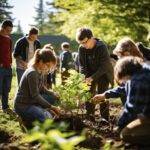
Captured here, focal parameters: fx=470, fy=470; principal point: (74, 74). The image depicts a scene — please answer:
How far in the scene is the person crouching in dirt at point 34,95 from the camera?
24.9 ft

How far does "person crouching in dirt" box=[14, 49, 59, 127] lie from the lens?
7590 millimetres

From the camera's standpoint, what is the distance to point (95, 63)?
364 inches

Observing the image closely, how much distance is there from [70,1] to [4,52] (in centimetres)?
1091

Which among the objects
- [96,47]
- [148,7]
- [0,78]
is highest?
[148,7]

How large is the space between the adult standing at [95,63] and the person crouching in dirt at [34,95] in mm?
1279

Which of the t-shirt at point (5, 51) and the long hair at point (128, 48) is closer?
the long hair at point (128, 48)

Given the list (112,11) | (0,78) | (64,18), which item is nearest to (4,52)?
(0,78)

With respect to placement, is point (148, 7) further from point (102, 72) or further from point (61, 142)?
point (61, 142)

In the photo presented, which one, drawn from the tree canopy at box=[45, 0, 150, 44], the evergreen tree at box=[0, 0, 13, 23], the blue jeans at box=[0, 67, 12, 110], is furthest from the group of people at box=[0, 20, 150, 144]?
the evergreen tree at box=[0, 0, 13, 23]

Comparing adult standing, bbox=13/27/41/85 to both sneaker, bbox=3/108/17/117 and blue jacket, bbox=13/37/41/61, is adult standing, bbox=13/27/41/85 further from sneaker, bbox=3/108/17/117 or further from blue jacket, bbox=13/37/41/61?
sneaker, bbox=3/108/17/117

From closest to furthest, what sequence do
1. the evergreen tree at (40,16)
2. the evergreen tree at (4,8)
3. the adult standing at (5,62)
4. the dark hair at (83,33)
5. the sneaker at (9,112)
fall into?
the dark hair at (83,33)
the sneaker at (9,112)
the adult standing at (5,62)
the evergreen tree at (4,8)
the evergreen tree at (40,16)

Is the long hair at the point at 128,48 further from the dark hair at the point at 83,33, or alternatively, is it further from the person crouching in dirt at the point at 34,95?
the person crouching in dirt at the point at 34,95

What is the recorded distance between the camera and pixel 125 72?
6.19 m

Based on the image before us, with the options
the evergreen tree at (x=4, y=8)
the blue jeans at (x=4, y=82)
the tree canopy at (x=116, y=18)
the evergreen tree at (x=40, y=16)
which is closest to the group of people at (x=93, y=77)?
the blue jeans at (x=4, y=82)
